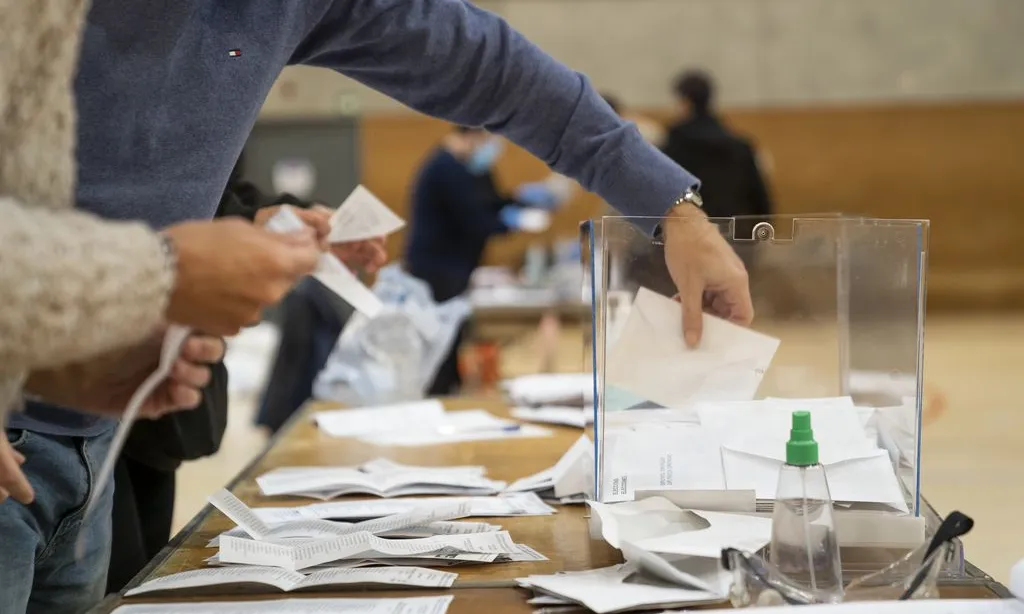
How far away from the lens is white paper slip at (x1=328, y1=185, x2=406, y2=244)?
4.83ft

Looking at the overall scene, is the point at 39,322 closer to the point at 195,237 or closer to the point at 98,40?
the point at 195,237

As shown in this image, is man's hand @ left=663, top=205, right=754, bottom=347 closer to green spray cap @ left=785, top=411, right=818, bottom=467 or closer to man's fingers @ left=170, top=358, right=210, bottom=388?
green spray cap @ left=785, top=411, right=818, bottom=467

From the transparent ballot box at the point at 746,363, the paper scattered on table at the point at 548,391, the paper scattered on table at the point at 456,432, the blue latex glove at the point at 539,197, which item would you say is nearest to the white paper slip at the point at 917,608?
the transparent ballot box at the point at 746,363

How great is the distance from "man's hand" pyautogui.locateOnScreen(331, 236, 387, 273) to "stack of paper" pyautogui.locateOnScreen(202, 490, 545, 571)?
413 millimetres

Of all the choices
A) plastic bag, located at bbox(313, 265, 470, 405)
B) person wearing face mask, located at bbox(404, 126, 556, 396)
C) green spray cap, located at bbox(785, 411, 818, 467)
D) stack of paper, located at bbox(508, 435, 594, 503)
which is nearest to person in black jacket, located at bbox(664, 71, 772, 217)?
person wearing face mask, located at bbox(404, 126, 556, 396)

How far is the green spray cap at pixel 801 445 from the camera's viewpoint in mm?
1032

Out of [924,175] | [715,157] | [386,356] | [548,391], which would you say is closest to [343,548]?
[548,391]

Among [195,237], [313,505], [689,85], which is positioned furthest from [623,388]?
[689,85]

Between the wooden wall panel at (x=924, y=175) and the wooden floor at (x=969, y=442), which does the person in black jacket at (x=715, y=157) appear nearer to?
the wooden floor at (x=969, y=442)

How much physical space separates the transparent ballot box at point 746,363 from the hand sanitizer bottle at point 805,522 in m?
0.18

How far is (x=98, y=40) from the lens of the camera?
3.54ft

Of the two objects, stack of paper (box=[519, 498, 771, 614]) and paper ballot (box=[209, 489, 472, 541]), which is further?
paper ballot (box=[209, 489, 472, 541])

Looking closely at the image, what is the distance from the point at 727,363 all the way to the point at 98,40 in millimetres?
811

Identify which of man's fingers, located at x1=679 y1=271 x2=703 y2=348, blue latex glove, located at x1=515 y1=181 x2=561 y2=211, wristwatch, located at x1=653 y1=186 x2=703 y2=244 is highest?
blue latex glove, located at x1=515 y1=181 x2=561 y2=211
